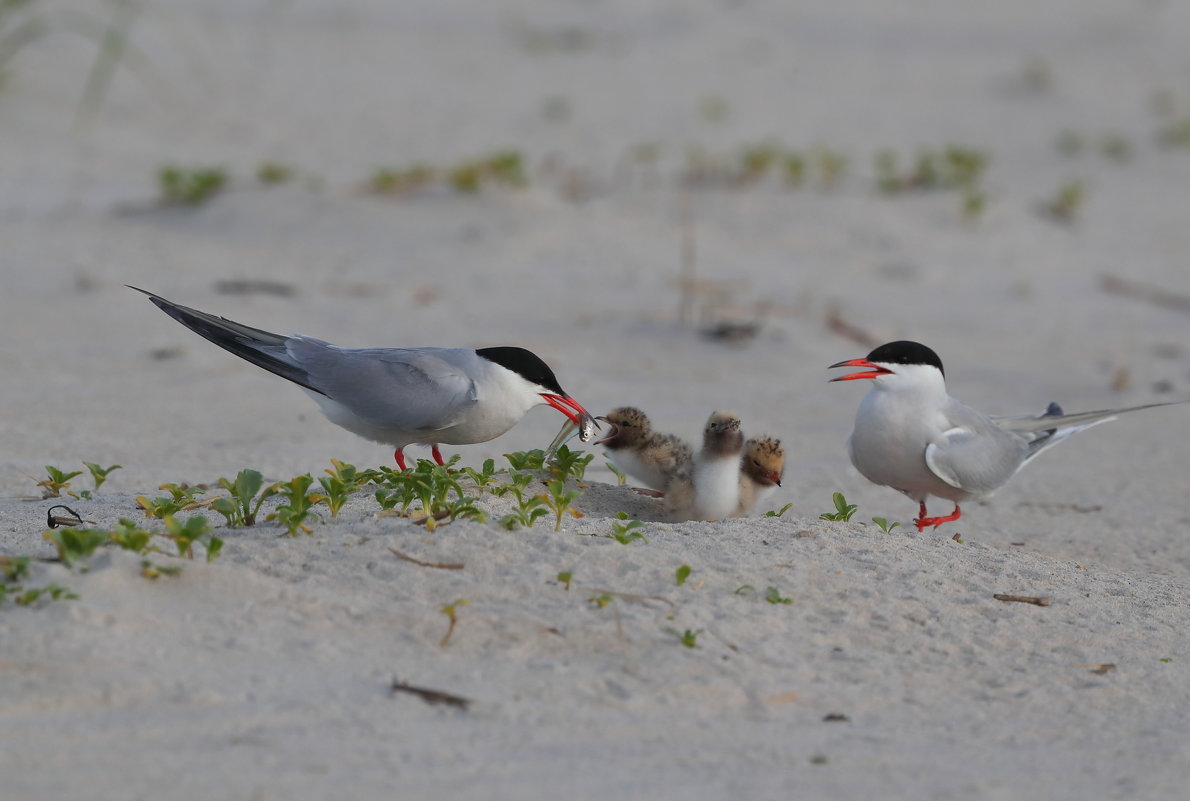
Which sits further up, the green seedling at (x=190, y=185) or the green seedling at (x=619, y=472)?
the green seedling at (x=190, y=185)

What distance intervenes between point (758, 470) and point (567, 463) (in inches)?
29.7

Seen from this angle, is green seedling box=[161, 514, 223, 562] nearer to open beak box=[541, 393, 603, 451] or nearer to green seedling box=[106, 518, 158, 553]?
green seedling box=[106, 518, 158, 553]

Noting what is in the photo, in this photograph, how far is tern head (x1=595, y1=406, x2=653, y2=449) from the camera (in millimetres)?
4625

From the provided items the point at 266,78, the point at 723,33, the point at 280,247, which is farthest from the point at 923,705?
the point at 723,33

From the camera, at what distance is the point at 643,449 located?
4.60 meters

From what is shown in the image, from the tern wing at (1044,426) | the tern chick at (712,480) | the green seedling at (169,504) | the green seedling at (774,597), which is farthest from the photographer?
the tern wing at (1044,426)

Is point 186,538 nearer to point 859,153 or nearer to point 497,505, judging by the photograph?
point 497,505

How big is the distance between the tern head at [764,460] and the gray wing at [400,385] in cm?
90

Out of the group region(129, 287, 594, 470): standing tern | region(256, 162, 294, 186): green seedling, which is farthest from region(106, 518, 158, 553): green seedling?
region(256, 162, 294, 186): green seedling

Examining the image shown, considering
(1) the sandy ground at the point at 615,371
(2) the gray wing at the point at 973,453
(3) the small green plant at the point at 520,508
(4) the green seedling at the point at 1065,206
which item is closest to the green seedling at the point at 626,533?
(1) the sandy ground at the point at 615,371

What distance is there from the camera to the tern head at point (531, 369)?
4.57 m

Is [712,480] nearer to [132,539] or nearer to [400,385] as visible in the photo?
[400,385]

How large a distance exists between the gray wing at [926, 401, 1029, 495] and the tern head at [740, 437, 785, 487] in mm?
472

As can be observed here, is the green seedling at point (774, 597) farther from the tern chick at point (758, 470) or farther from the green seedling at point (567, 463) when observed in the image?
the tern chick at point (758, 470)
